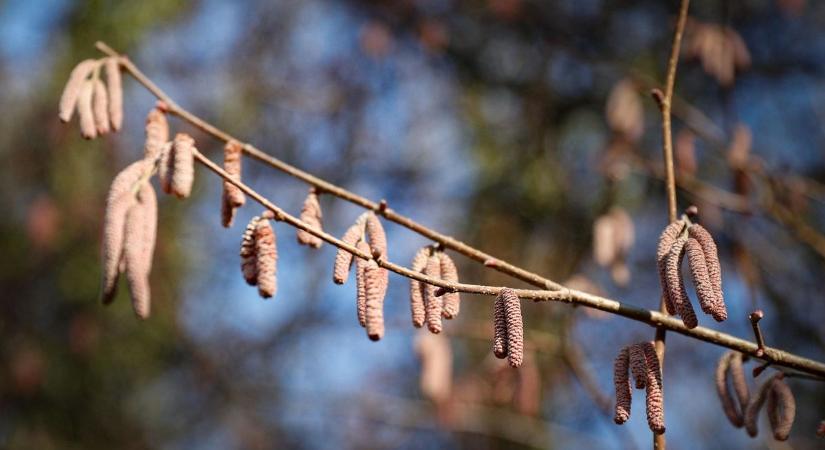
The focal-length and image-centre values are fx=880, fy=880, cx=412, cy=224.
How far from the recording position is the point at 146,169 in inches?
46.4

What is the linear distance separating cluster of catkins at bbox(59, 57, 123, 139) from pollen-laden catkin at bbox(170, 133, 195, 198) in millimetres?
273

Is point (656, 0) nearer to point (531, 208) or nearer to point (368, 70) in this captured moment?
point (531, 208)

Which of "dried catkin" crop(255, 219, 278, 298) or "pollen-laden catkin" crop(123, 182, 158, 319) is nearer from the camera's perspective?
"pollen-laden catkin" crop(123, 182, 158, 319)

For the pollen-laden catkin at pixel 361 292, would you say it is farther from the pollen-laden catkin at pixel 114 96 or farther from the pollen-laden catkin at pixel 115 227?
the pollen-laden catkin at pixel 114 96

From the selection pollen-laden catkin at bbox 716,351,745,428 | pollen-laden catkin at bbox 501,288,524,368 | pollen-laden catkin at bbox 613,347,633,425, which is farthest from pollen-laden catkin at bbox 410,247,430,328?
pollen-laden catkin at bbox 716,351,745,428

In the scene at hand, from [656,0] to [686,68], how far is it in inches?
19.3

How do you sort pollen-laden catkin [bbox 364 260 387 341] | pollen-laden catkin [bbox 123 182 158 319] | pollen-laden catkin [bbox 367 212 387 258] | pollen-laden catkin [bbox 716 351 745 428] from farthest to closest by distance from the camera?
pollen-laden catkin [bbox 716 351 745 428] → pollen-laden catkin [bbox 367 212 387 258] → pollen-laden catkin [bbox 364 260 387 341] → pollen-laden catkin [bbox 123 182 158 319]

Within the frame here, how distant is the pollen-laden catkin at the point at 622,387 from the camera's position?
3.66ft

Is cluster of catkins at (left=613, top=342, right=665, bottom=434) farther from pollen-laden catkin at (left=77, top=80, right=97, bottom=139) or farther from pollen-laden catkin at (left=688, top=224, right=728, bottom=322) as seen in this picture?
pollen-laden catkin at (left=77, top=80, right=97, bottom=139)

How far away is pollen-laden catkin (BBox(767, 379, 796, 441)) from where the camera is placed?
50.5 inches

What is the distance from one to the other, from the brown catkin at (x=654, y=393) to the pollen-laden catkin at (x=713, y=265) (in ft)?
0.42

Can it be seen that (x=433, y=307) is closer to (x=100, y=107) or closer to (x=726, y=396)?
(x=726, y=396)

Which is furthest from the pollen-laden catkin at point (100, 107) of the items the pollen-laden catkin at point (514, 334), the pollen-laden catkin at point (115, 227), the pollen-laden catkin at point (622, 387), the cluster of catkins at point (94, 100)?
the pollen-laden catkin at point (622, 387)

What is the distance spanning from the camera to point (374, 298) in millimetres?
1127
